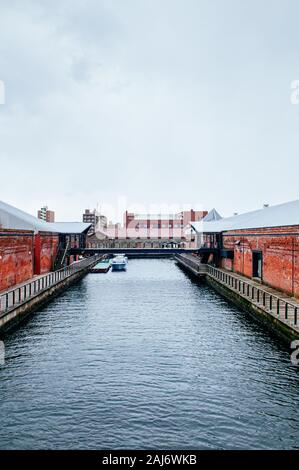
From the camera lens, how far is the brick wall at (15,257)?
29.2 meters

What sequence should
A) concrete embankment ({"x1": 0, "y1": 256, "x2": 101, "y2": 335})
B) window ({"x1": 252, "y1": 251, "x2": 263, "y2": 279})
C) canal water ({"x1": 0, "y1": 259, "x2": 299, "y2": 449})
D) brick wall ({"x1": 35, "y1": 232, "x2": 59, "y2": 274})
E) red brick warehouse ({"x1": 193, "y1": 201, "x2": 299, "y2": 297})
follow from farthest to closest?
brick wall ({"x1": 35, "y1": 232, "x2": 59, "y2": 274}) < window ({"x1": 252, "y1": 251, "x2": 263, "y2": 279}) < red brick warehouse ({"x1": 193, "y1": 201, "x2": 299, "y2": 297}) < concrete embankment ({"x1": 0, "y1": 256, "x2": 101, "y2": 335}) < canal water ({"x1": 0, "y1": 259, "x2": 299, "y2": 449})

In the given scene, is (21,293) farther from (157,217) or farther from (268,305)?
(157,217)

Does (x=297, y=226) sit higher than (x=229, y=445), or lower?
higher

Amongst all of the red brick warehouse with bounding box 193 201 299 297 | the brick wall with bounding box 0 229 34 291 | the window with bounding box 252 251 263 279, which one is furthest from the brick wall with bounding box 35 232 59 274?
the window with bounding box 252 251 263 279

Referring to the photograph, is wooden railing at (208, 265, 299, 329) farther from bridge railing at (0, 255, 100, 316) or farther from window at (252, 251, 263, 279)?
bridge railing at (0, 255, 100, 316)

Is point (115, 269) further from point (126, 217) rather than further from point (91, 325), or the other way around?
point (126, 217)

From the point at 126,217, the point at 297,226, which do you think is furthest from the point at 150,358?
Result: the point at 126,217

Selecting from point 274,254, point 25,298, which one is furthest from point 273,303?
point 25,298

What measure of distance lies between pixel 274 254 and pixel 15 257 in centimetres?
2159

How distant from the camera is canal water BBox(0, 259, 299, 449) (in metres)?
10.3

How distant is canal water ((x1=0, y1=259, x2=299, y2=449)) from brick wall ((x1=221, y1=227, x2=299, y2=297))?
5077 millimetres

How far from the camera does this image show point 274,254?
101 feet

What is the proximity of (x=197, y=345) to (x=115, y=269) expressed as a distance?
42.3 metres

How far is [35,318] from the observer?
2462 centimetres
